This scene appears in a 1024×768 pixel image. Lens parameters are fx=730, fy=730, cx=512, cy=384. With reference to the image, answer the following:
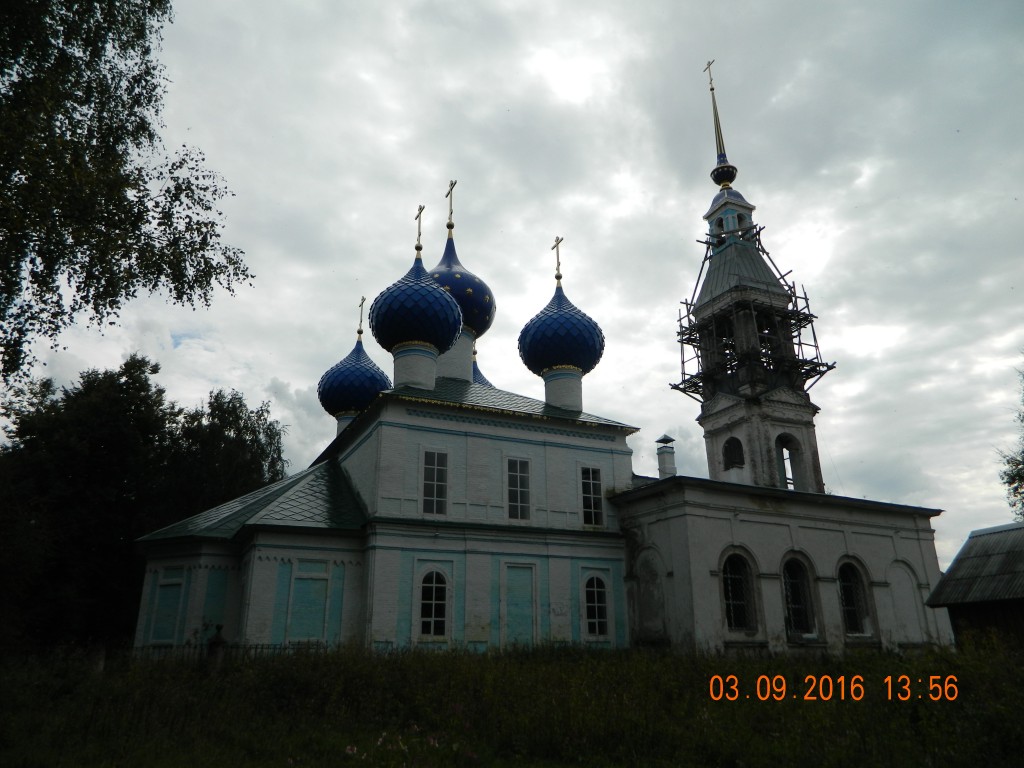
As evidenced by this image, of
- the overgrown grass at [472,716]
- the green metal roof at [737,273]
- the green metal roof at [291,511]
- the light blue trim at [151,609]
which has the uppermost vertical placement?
the green metal roof at [737,273]

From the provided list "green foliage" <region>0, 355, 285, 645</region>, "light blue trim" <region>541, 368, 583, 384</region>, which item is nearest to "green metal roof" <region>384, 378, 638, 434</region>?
"light blue trim" <region>541, 368, 583, 384</region>

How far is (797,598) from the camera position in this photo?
18.1 metres

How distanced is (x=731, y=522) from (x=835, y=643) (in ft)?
13.7

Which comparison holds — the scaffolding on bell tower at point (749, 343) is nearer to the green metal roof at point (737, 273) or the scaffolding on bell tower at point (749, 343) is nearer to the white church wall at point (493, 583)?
the green metal roof at point (737, 273)

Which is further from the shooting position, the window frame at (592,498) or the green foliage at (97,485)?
the green foliage at (97,485)

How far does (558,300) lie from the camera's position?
70.3ft

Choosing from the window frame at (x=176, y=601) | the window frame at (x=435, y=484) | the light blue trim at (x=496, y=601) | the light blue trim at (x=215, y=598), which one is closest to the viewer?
the window frame at (x=176, y=601)

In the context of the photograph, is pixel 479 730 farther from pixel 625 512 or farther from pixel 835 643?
pixel 835 643

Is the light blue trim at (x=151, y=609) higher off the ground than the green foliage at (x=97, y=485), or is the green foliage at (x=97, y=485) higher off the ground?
the green foliage at (x=97, y=485)

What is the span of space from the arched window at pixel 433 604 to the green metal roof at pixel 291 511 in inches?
78.0

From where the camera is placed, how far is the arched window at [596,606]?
1702 cm

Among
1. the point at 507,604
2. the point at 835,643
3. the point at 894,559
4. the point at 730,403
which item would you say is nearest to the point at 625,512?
the point at 507,604
